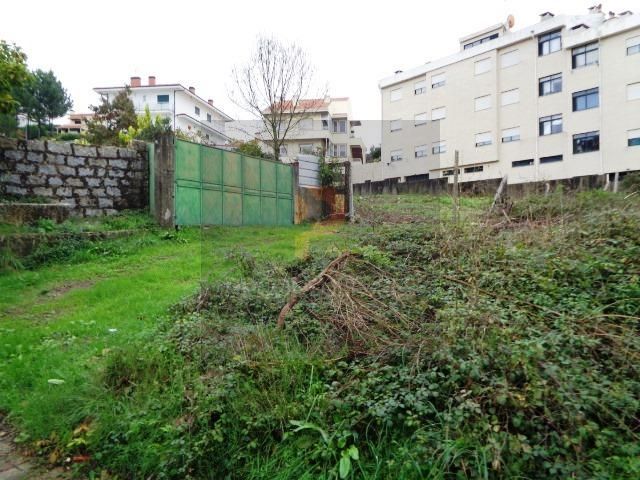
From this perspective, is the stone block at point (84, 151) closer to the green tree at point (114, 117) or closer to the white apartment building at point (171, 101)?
the green tree at point (114, 117)

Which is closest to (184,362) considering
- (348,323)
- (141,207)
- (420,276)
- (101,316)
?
(348,323)

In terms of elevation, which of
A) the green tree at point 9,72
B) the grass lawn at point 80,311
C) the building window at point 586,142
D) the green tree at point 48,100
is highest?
the green tree at point 48,100

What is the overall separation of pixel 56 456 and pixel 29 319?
2.68 metres

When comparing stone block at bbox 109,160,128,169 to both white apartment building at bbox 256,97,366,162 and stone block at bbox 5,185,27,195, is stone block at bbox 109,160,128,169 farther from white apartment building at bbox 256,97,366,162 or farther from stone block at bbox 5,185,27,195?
white apartment building at bbox 256,97,366,162

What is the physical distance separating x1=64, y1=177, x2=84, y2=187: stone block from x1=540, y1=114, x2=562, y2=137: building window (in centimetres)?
2405

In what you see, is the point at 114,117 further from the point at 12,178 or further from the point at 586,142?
the point at 586,142

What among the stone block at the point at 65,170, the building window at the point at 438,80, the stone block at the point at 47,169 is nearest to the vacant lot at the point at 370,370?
the stone block at the point at 47,169

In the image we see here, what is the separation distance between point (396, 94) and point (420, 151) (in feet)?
17.3

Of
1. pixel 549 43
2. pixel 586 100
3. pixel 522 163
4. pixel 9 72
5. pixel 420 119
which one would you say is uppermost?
pixel 549 43

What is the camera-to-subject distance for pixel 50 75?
103 feet

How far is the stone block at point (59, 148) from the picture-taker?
29.0 ft

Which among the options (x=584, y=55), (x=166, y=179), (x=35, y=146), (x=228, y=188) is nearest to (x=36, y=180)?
(x=35, y=146)

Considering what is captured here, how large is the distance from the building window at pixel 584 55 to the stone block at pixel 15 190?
2634cm

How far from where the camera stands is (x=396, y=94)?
107 feet
